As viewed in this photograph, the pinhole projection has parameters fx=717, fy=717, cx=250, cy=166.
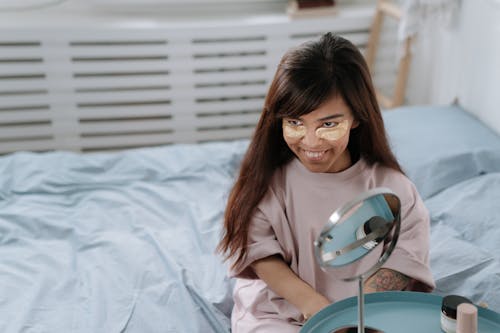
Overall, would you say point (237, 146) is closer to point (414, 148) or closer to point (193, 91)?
Answer: point (414, 148)

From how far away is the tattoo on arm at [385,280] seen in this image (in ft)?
4.12

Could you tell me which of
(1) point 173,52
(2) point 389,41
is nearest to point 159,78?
(1) point 173,52

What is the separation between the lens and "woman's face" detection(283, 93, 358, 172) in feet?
3.86

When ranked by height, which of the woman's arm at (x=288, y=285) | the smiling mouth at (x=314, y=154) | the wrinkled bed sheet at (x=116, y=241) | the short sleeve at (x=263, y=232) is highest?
the smiling mouth at (x=314, y=154)

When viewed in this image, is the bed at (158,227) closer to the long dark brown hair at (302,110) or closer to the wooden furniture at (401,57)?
the long dark brown hair at (302,110)

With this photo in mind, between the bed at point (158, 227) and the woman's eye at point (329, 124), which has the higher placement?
the woman's eye at point (329, 124)

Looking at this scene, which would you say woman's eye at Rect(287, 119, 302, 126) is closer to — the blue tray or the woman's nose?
the woman's nose

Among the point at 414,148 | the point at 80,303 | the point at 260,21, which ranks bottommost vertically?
the point at 80,303

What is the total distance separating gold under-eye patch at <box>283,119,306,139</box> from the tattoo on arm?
11.3 inches

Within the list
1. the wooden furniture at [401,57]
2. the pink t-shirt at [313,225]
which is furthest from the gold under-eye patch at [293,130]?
the wooden furniture at [401,57]

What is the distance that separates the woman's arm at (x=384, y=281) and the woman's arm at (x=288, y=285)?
0.08 m

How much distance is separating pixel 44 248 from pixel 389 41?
5.76ft

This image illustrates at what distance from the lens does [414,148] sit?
6.44 feet

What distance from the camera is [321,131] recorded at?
1.18m
